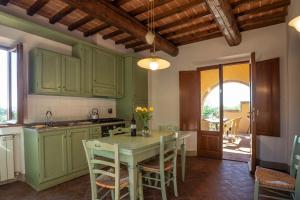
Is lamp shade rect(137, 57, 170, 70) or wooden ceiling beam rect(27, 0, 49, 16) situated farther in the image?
wooden ceiling beam rect(27, 0, 49, 16)

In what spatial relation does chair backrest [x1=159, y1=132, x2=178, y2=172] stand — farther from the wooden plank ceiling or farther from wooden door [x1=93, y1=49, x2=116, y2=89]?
wooden door [x1=93, y1=49, x2=116, y2=89]

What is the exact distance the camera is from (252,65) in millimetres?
3279

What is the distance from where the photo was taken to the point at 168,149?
2361 millimetres

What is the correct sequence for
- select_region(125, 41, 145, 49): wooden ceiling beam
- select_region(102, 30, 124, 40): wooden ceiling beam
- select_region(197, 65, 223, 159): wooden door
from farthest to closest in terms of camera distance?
select_region(125, 41, 145, 49): wooden ceiling beam → select_region(197, 65, 223, 159): wooden door → select_region(102, 30, 124, 40): wooden ceiling beam

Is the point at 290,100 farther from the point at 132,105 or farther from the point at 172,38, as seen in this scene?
the point at 132,105

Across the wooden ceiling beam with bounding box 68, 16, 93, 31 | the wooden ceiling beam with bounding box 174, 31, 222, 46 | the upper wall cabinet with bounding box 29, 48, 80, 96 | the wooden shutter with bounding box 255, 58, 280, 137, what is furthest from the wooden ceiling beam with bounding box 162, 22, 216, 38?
the upper wall cabinet with bounding box 29, 48, 80, 96

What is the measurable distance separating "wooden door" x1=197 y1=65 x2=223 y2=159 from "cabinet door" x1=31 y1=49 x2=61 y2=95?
10.4ft

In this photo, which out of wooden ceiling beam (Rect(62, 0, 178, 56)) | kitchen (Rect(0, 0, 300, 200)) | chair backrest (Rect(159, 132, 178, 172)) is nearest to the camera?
chair backrest (Rect(159, 132, 178, 172))

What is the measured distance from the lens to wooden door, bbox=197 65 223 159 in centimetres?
A: 432

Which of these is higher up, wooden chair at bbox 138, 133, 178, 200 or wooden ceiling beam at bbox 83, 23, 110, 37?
wooden ceiling beam at bbox 83, 23, 110, 37

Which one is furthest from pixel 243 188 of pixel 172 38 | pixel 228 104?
pixel 228 104

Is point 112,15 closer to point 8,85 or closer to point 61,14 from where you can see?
point 61,14

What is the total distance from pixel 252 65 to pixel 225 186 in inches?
83.4

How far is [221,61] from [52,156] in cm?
394
